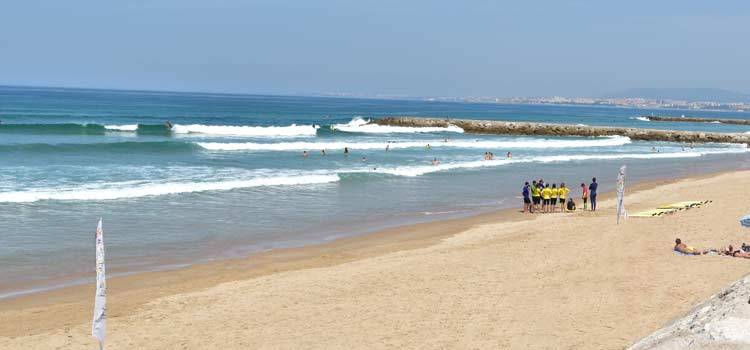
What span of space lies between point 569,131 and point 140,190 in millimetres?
54165

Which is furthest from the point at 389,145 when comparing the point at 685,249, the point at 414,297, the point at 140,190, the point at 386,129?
the point at 414,297

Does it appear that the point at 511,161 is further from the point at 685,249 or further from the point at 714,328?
the point at 714,328

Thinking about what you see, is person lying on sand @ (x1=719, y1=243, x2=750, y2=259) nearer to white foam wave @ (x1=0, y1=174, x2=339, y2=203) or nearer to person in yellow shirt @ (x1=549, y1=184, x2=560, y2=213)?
person in yellow shirt @ (x1=549, y1=184, x2=560, y2=213)

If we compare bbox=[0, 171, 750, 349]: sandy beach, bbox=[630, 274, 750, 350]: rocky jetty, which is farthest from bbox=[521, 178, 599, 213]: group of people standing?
bbox=[630, 274, 750, 350]: rocky jetty

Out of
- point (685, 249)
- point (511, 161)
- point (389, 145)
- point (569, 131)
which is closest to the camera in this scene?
point (685, 249)

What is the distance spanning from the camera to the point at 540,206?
→ 867 inches

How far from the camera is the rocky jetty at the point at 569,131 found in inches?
2549

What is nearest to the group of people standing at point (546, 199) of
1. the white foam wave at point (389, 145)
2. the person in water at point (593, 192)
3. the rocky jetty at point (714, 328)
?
the person in water at point (593, 192)

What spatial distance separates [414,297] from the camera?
10.9m

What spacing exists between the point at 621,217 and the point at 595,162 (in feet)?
73.8

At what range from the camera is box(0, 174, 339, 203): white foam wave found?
66.6 feet

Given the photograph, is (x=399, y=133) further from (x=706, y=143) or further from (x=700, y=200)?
(x=700, y=200)

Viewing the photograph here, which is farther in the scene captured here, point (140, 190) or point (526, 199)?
point (140, 190)

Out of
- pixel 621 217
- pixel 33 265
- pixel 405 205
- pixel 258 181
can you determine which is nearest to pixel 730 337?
pixel 33 265
